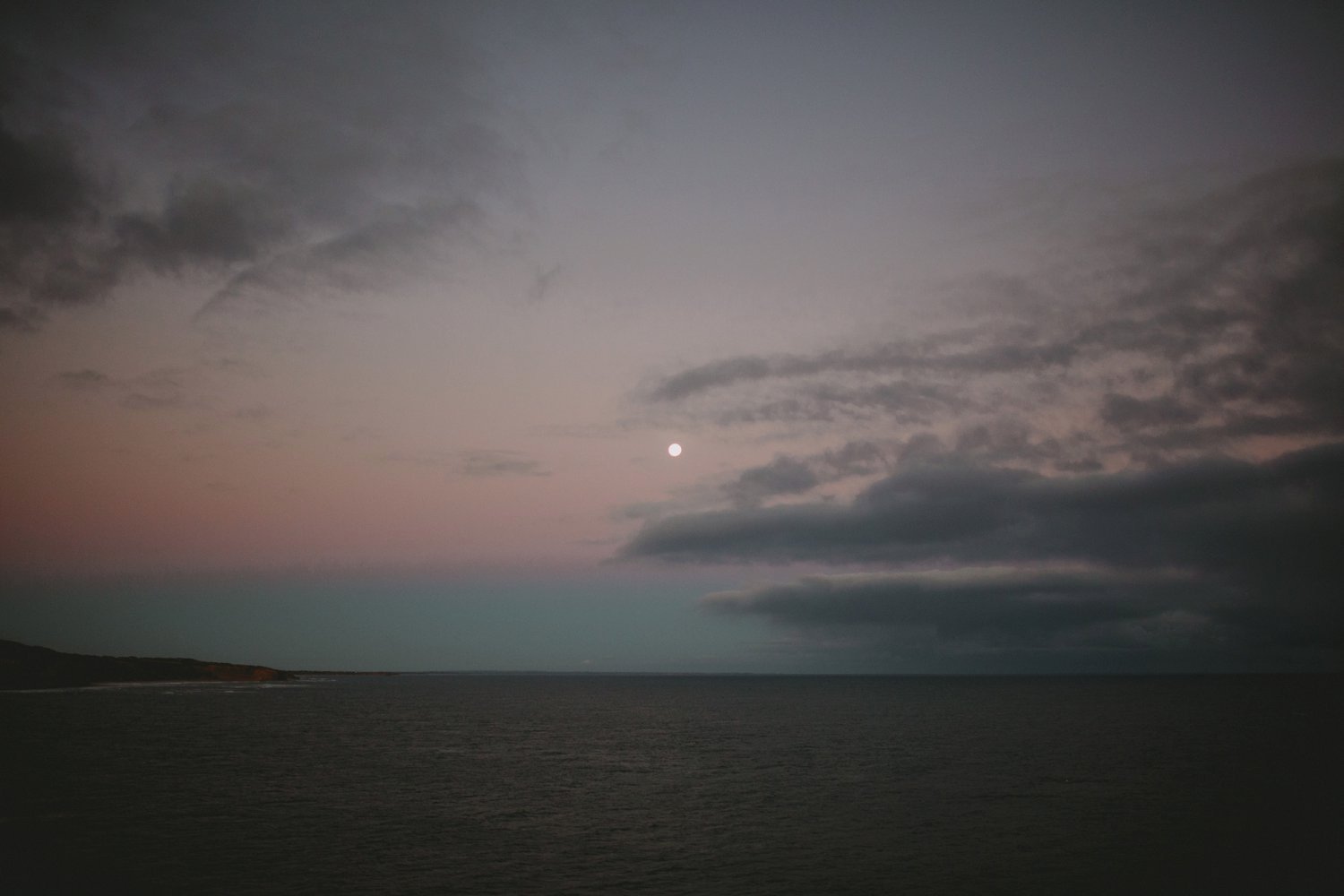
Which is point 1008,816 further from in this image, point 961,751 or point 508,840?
point 961,751

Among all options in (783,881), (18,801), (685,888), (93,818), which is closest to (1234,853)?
(783,881)

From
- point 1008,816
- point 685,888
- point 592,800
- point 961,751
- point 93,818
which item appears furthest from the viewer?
point 961,751

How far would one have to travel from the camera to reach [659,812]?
5372 cm

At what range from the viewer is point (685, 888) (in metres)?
36.6

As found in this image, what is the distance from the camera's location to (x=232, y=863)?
39938 mm

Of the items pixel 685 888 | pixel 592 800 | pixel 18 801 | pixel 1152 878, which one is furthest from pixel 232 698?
pixel 1152 878

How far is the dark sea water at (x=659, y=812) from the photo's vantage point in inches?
1516

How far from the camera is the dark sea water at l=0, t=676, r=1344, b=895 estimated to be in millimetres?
38500

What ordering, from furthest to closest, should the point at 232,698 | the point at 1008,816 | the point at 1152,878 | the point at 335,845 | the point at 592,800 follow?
the point at 232,698, the point at 592,800, the point at 1008,816, the point at 335,845, the point at 1152,878

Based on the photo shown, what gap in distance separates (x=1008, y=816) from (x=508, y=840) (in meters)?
32.6

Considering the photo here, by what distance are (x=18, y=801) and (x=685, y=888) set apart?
157 feet

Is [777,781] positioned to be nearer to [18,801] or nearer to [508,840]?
[508,840]

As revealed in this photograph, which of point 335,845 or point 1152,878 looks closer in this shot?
point 1152,878

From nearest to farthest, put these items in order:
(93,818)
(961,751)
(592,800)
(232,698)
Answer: (93,818) → (592,800) → (961,751) → (232,698)
